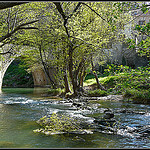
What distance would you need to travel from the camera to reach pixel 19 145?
4.63 meters

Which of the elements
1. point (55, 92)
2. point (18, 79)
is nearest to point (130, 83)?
point (55, 92)

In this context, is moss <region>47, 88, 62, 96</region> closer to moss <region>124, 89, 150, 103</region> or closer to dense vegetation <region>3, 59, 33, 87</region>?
moss <region>124, 89, 150, 103</region>

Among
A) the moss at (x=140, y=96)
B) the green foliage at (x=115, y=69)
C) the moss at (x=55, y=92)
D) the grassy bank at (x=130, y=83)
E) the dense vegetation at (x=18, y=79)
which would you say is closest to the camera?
the grassy bank at (x=130, y=83)

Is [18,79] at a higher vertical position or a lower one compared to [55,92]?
higher

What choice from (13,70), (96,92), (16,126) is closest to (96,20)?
(96,92)

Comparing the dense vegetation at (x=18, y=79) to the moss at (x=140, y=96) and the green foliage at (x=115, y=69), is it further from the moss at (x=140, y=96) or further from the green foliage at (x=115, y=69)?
the green foliage at (x=115, y=69)

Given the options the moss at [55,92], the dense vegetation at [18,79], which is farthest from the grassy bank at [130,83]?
the dense vegetation at [18,79]

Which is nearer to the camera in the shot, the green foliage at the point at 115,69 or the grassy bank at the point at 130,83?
the grassy bank at the point at 130,83

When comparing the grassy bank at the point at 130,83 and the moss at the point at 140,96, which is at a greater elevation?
the grassy bank at the point at 130,83

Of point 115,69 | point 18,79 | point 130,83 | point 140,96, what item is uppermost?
point 115,69

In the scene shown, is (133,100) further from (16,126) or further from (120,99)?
(16,126)

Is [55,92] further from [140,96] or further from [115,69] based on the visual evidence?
[115,69]

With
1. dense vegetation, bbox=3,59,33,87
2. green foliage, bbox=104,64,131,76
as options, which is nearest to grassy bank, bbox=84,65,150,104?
green foliage, bbox=104,64,131,76

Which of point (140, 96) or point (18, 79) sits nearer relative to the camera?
point (140, 96)
